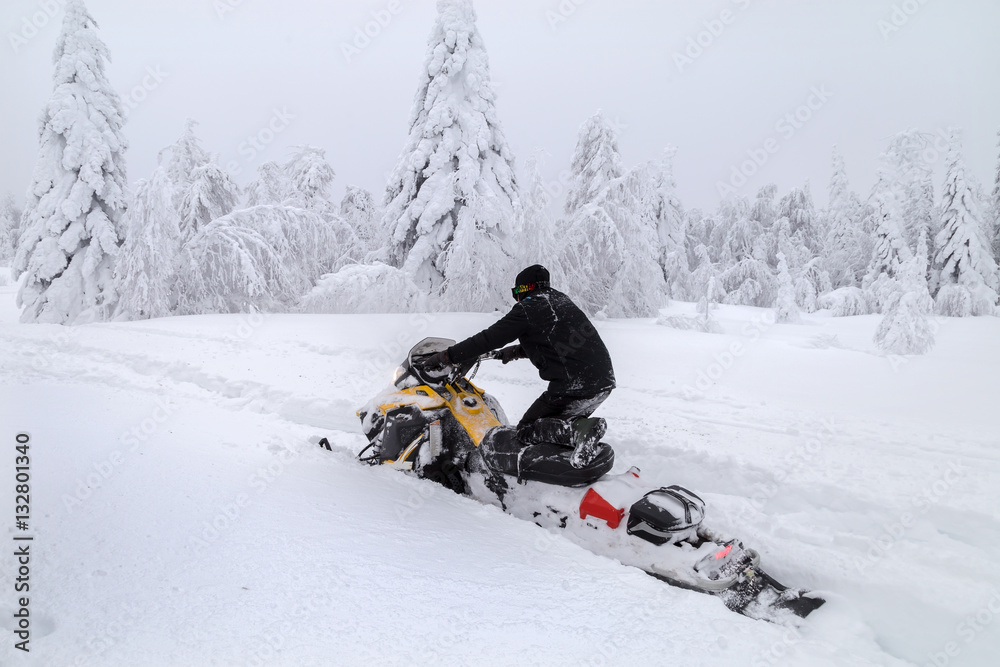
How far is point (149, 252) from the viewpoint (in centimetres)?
1680

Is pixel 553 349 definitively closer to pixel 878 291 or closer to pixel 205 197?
pixel 205 197

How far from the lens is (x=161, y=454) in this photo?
3656mm

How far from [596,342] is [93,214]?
22276 millimetres

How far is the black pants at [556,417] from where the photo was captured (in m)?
3.26

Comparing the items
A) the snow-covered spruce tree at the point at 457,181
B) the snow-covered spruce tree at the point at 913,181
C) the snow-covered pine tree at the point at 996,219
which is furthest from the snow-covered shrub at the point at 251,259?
the snow-covered pine tree at the point at 996,219

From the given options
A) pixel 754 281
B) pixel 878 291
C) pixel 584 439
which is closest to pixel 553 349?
pixel 584 439

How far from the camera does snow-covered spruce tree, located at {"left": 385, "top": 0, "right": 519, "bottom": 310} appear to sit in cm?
1628

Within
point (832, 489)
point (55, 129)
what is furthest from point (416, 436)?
point (55, 129)

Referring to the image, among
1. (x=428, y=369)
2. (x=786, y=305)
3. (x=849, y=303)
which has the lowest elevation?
(x=849, y=303)

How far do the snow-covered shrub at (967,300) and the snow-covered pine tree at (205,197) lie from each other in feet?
98.0

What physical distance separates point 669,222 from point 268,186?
2165 cm

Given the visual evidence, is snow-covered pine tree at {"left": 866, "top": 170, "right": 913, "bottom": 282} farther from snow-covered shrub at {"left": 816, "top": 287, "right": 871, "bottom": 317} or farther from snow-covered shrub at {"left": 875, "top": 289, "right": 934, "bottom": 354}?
snow-covered shrub at {"left": 875, "top": 289, "right": 934, "bottom": 354}

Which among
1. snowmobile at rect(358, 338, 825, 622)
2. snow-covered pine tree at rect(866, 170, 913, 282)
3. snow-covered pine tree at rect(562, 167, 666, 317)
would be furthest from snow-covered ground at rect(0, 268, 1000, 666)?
snow-covered pine tree at rect(866, 170, 913, 282)

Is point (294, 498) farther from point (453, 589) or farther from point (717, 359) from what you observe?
point (717, 359)
